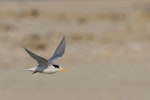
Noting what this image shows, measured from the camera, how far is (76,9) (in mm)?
33406

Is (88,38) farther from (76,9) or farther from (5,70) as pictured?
(76,9)

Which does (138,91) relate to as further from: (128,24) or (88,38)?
(128,24)

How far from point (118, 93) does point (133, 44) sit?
637 centimetres

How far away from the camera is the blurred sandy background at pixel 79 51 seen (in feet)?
55.1

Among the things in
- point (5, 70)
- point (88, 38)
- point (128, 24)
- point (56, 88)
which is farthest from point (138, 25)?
point (56, 88)

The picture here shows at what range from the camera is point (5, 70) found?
63.1 ft

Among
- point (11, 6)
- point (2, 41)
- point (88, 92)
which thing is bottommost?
point (88, 92)

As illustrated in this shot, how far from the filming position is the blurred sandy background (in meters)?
16.8

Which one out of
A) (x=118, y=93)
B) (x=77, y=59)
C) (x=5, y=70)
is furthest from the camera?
(x=77, y=59)

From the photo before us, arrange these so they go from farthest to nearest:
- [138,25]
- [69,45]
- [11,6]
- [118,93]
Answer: [11,6] → [138,25] → [69,45] → [118,93]

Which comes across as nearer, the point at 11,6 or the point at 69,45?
the point at 69,45

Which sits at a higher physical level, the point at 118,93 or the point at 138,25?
the point at 138,25

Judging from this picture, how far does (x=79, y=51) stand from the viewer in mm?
21750

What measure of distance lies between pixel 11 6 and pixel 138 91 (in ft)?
55.9
